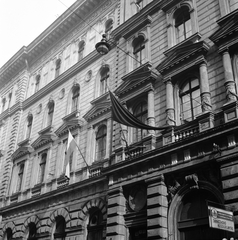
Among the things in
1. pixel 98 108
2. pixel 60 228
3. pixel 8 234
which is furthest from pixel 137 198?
pixel 8 234

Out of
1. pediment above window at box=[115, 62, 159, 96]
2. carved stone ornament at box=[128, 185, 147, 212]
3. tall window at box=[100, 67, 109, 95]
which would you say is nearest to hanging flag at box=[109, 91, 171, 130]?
pediment above window at box=[115, 62, 159, 96]

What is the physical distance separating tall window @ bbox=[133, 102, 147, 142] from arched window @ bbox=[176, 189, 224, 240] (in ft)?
15.5

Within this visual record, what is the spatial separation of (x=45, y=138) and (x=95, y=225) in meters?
9.64

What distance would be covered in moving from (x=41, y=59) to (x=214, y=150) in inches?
941

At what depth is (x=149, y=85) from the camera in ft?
65.1

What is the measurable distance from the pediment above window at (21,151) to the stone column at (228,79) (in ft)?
59.4

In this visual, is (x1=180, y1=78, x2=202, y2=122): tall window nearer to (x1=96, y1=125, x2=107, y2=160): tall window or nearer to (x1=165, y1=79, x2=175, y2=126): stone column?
(x1=165, y1=79, x2=175, y2=126): stone column

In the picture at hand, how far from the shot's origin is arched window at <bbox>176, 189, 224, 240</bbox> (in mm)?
14859

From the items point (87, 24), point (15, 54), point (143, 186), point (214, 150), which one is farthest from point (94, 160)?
point (15, 54)

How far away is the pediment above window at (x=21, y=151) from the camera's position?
1150 inches

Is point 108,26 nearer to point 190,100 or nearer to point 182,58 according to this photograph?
point 182,58

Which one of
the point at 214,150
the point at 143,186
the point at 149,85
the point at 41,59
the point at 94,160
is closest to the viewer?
the point at 214,150

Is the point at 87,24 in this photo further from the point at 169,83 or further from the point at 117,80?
the point at 169,83

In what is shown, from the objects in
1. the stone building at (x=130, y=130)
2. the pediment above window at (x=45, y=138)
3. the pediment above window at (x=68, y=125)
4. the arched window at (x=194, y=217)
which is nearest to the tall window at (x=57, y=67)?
the stone building at (x=130, y=130)
